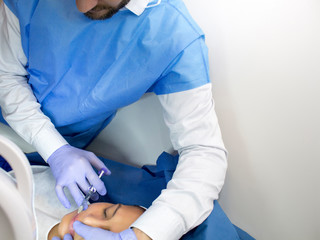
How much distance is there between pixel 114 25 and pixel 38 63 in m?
0.30

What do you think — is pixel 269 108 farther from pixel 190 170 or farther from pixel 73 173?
pixel 73 173

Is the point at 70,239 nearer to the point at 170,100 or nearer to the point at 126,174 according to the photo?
the point at 126,174

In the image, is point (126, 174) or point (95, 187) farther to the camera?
point (126, 174)

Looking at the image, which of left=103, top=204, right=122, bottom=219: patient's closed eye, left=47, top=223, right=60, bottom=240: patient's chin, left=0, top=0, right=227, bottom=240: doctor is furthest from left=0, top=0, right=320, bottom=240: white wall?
left=47, top=223, right=60, bottom=240: patient's chin

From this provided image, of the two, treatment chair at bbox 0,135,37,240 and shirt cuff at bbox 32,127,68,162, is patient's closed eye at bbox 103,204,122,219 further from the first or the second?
treatment chair at bbox 0,135,37,240

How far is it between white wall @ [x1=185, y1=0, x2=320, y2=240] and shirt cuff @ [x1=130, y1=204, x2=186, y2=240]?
0.31 metres

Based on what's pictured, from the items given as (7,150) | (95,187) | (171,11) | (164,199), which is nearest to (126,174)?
(95,187)

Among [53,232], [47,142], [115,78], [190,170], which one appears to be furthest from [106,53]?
[53,232]

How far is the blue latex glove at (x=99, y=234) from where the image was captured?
763 mm

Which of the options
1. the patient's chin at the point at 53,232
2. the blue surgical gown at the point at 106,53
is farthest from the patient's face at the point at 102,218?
the blue surgical gown at the point at 106,53

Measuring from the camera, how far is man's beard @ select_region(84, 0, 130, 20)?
2.81 ft

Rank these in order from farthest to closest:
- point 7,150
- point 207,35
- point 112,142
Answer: point 112,142, point 207,35, point 7,150

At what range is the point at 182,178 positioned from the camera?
88cm

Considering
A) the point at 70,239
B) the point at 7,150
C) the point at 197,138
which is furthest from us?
the point at 197,138
